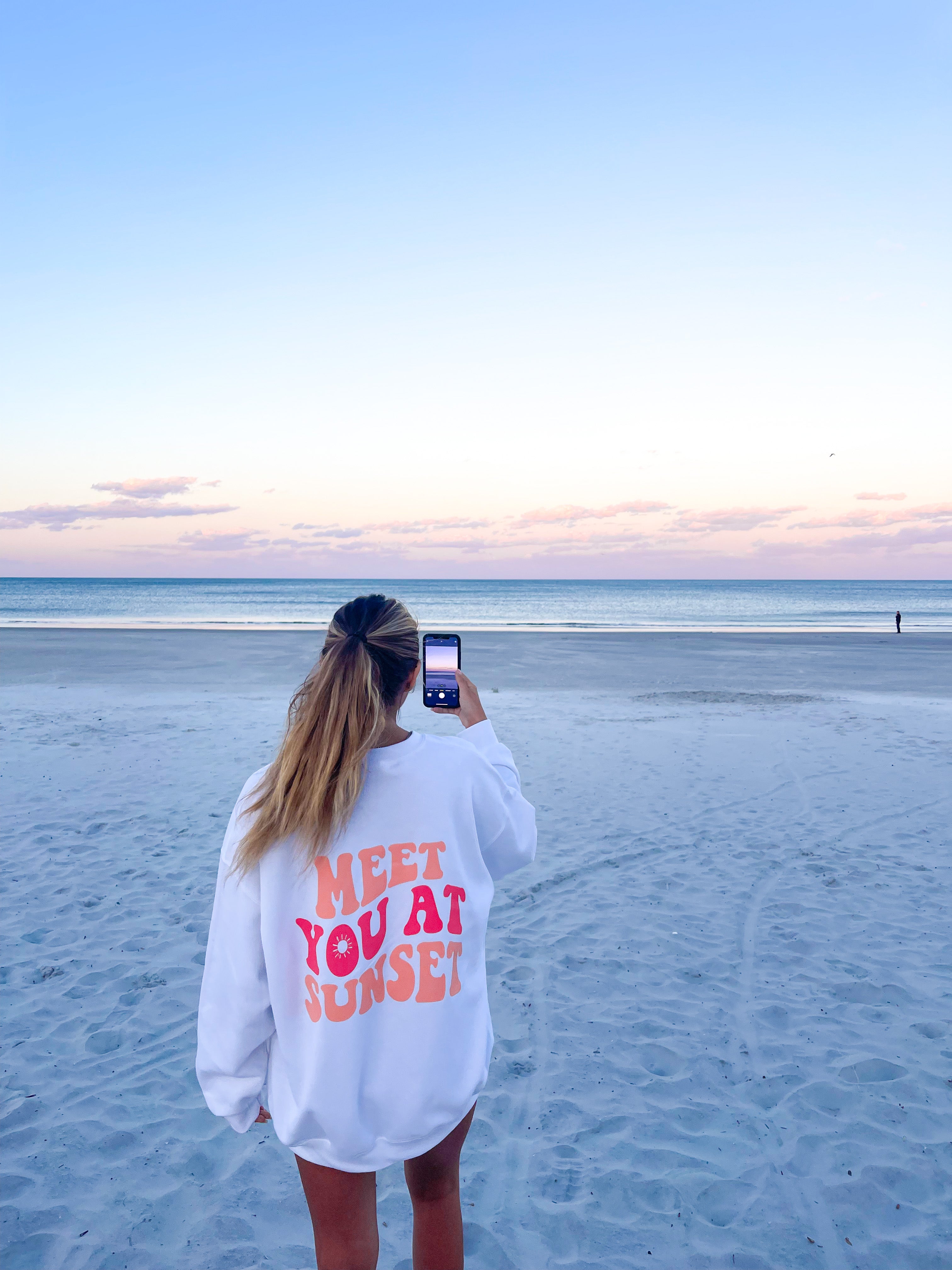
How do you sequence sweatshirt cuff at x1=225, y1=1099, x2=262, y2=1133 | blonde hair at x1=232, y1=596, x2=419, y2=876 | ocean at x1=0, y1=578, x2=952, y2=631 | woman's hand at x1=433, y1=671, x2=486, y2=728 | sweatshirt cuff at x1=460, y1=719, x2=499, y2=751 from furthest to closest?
ocean at x1=0, y1=578, x2=952, y2=631 < woman's hand at x1=433, y1=671, x2=486, y2=728 < sweatshirt cuff at x1=460, y1=719, x2=499, y2=751 < sweatshirt cuff at x1=225, y1=1099, x2=262, y2=1133 < blonde hair at x1=232, y1=596, x2=419, y2=876

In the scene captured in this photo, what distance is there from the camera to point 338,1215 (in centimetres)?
187

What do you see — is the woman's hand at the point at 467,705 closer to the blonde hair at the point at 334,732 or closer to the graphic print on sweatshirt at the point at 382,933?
the blonde hair at the point at 334,732

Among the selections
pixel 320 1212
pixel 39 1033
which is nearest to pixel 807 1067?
pixel 320 1212

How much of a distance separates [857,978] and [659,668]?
15.6 metres

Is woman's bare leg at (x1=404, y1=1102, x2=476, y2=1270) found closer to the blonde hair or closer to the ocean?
the blonde hair

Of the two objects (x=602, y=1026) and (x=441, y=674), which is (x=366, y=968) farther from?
(x=602, y=1026)

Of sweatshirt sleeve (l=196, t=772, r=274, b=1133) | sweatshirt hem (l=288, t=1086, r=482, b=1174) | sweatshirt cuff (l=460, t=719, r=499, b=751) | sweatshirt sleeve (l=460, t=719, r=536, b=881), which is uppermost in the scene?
sweatshirt cuff (l=460, t=719, r=499, b=751)

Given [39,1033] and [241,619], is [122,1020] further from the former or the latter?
[241,619]

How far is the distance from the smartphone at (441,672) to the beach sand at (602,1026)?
2096 millimetres

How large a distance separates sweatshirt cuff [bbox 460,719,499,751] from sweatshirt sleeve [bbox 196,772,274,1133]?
23.6 inches

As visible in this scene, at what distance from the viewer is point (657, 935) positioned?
5.19 m

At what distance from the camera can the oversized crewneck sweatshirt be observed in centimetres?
175

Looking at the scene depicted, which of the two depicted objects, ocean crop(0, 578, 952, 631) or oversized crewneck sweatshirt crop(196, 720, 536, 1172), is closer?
oversized crewneck sweatshirt crop(196, 720, 536, 1172)

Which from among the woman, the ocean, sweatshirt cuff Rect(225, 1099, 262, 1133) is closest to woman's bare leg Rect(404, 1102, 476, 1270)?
the woman
